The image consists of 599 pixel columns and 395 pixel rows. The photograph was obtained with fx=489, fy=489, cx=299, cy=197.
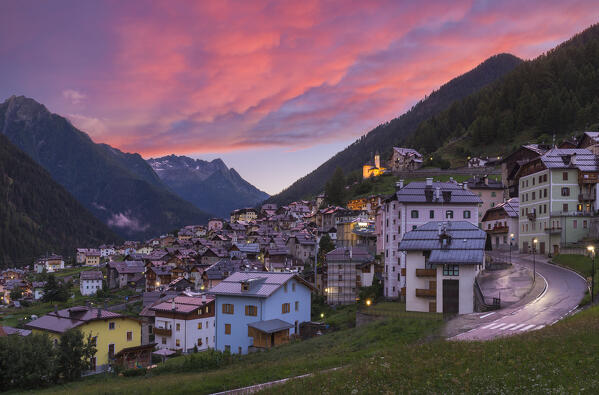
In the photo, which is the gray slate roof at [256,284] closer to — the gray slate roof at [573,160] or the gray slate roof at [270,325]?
the gray slate roof at [270,325]

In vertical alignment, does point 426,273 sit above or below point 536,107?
below

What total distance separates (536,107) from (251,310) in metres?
140

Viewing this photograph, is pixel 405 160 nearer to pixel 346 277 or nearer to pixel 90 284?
pixel 90 284

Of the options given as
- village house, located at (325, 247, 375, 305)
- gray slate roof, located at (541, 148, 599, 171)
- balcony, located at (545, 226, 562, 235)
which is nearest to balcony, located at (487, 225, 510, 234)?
balcony, located at (545, 226, 562, 235)

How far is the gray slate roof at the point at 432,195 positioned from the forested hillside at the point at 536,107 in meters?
93.9

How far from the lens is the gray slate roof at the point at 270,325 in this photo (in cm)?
4319

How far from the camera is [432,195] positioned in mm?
55469

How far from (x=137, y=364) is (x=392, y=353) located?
39917 millimetres

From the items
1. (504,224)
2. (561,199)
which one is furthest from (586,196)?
(504,224)

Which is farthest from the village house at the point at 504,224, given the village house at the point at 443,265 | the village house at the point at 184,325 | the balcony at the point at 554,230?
the village house at the point at 184,325

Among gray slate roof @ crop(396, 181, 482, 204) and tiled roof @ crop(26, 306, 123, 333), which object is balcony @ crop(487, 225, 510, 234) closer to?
gray slate roof @ crop(396, 181, 482, 204)

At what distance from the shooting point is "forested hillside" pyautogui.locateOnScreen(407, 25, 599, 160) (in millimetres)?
143750

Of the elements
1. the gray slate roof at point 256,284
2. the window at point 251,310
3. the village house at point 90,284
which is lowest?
the village house at point 90,284

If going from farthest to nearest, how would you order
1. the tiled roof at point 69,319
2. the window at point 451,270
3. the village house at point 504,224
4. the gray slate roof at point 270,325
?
1. the village house at point 504,224
2. the tiled roof at point 69,319
3. the gray slate roof at point 270,325
4. the window at point 451,270
